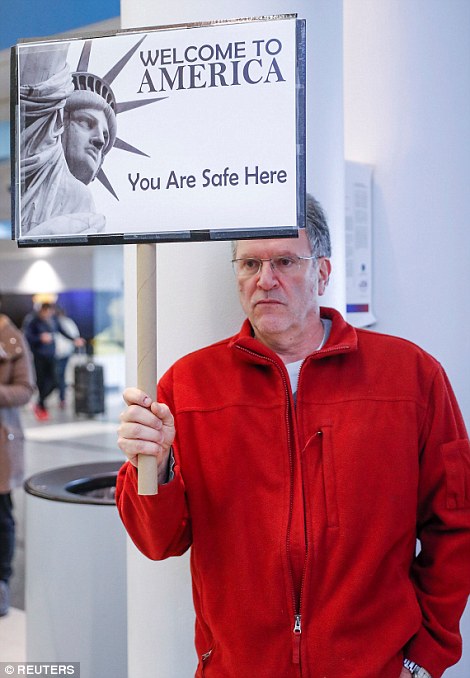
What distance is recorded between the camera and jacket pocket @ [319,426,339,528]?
5.13 feet

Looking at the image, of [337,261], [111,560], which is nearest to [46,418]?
[111,560]

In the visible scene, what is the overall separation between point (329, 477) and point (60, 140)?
807 millimetres

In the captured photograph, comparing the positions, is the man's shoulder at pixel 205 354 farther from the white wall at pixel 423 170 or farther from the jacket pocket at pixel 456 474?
the white wall at pixel 423 170

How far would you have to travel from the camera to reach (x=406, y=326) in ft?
9.82

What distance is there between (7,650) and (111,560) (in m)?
1.47

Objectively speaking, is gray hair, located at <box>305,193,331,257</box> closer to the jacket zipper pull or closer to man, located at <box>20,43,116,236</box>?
man, located at <box>20,43,116,236</box>

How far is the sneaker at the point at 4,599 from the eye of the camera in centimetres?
418

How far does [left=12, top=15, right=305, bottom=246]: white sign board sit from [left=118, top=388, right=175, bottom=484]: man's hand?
0.91 feet

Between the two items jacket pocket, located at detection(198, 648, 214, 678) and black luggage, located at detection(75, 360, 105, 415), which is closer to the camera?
jacket pocket, located at detection(198, 648, 214, 678)

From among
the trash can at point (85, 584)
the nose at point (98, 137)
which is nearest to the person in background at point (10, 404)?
the trash can at point (85, 584)

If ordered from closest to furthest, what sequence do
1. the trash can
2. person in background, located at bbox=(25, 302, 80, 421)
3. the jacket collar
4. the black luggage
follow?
the jacket collar < the trash can < the black luggage < person in background, located at bbox=(25, 302, 80, 421)

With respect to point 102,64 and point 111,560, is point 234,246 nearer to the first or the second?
point 102,64

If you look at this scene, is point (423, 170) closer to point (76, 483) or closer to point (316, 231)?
point (316, 231)

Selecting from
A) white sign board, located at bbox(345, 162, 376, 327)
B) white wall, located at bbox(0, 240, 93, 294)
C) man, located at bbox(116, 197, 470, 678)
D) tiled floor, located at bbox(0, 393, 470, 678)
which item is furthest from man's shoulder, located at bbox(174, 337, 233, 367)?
white wall, located at bbox(0, 240, 93, 294)
